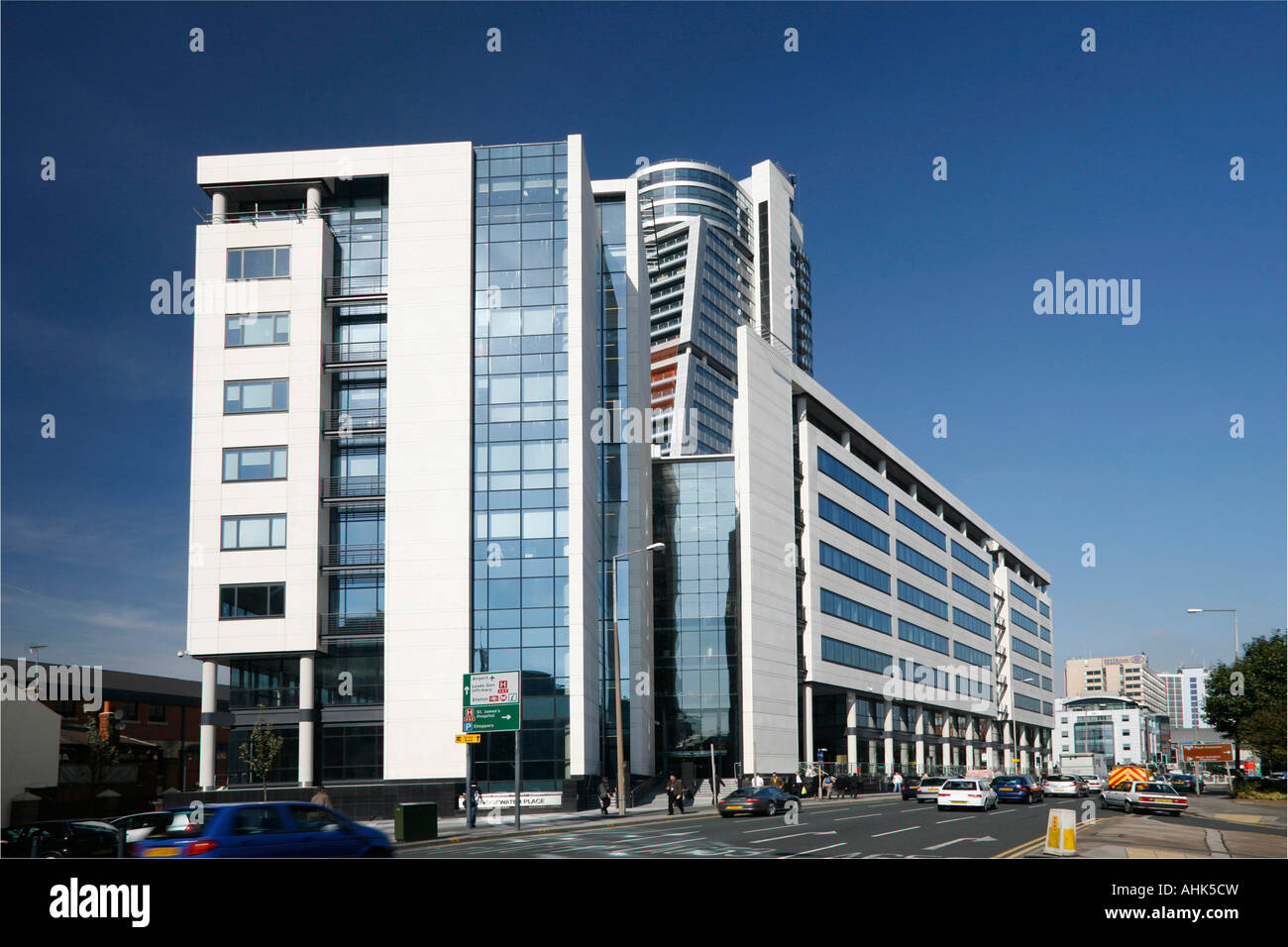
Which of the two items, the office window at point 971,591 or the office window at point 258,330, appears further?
the office window at point 971,591

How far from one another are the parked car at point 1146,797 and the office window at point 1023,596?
10472 cm

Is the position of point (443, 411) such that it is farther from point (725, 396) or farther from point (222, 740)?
point (725, 396)

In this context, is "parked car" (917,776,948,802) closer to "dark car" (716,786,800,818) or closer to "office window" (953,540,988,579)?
"dark car" (716,786,800,818)

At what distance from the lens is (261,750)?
Result: 53.0m

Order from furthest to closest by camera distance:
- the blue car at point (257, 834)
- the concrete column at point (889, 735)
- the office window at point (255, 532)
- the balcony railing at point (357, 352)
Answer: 1. the concrete column at point (889, 735)
2. the balcony railing at point (357, 352)
3. the office window at point (255, 532)
4. the blue car at point (257, 834)

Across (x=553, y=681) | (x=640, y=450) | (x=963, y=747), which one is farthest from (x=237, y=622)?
(x=963, y=747)

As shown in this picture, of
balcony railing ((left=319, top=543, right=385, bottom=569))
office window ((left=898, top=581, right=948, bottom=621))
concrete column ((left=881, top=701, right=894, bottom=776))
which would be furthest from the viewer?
office window ((left=898, top=581, right=948, bottom=621))

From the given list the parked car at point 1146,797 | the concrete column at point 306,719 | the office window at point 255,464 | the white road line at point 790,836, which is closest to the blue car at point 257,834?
the white road line at point 790,836

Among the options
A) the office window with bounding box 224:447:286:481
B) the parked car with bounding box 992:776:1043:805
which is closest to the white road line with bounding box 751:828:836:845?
the parked car with bounding box 992:776:1043:805

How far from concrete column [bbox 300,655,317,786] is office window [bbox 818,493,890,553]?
4527 centimetres

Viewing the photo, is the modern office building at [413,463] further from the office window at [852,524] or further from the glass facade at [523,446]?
the office window at [852,524]

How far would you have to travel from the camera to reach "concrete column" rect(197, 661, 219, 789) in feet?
182

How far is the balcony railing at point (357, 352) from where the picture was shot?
2394 inches

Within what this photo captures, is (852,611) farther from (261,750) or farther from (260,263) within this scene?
(260,263)
